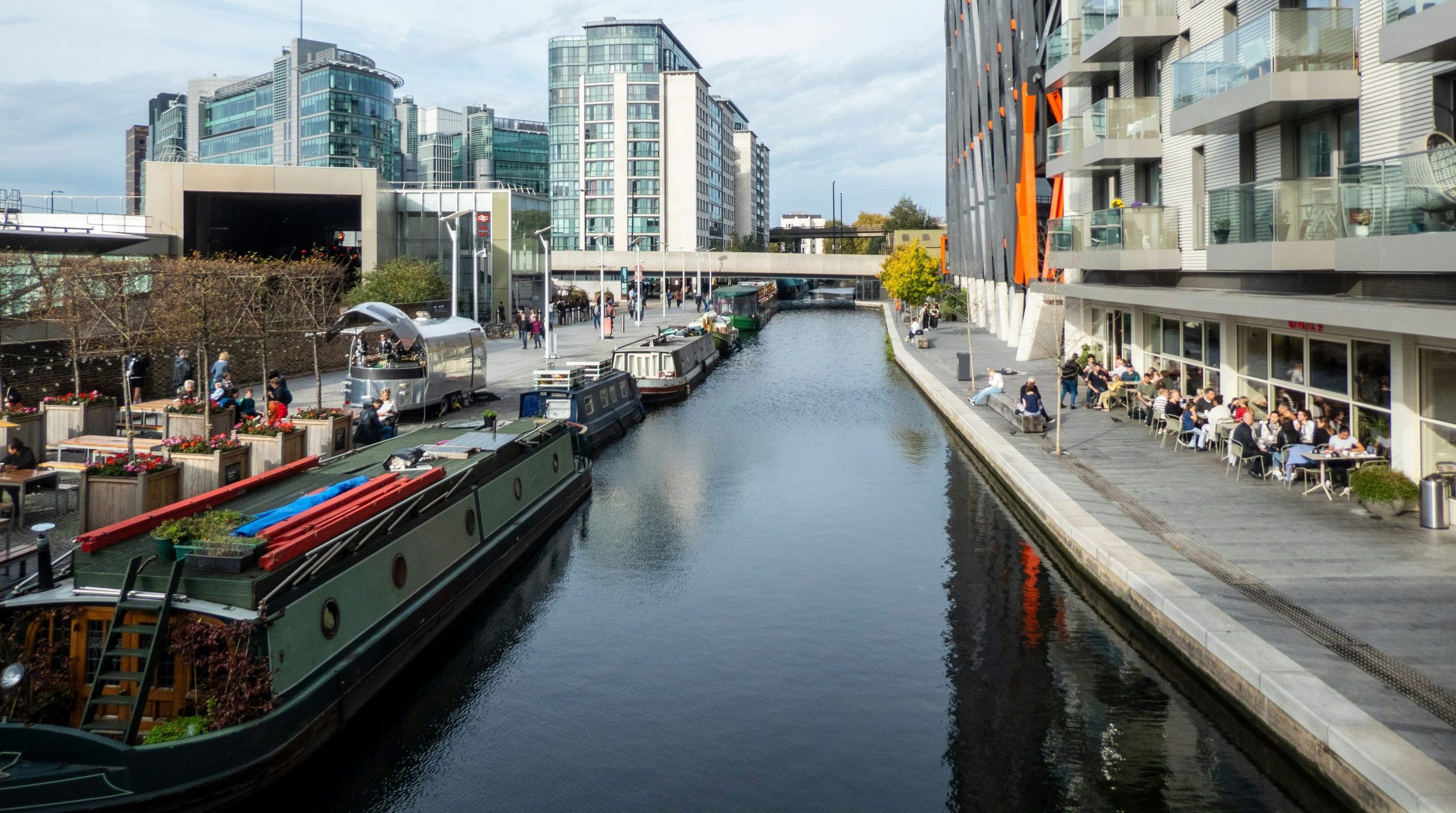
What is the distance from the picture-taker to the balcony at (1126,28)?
26203 millimetres

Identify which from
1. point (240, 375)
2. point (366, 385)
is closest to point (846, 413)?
point (366, 385)

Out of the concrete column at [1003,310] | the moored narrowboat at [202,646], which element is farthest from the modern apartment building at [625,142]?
the moored narrowboat at [202,646]

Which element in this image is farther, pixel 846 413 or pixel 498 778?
pixel 846 413

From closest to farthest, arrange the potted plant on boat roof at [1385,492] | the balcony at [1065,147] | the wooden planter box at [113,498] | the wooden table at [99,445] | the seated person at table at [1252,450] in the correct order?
the wooden planter box at [113,498], the potted plant on boat roof at [1385,492], the wooden table at [99,445], the seated person at table at [1252,450], the balcony at [1065,147]

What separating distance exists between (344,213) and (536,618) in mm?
56646

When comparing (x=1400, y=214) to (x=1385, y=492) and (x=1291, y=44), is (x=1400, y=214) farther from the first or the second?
(x=1291, y=44)

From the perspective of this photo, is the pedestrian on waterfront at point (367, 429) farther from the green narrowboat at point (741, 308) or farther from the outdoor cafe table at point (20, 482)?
the green narrowboat at point (741, 308)

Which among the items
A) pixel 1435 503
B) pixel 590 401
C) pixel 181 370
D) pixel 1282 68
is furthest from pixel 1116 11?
pixel 181 370

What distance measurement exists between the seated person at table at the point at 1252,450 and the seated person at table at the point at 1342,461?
1329mm

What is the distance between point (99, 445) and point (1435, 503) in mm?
19601

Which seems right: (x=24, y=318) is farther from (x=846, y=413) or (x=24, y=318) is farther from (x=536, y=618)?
(x=846, y=413)

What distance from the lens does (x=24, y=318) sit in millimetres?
25094

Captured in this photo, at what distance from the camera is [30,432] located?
66.2 feet

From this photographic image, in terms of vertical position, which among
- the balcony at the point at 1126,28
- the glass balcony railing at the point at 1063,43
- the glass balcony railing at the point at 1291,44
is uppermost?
the glass balcony railing at the point at 1063,43
